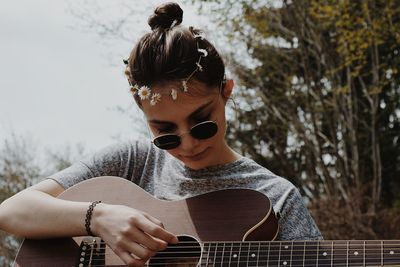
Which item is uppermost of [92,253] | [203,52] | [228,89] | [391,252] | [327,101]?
[203,52]

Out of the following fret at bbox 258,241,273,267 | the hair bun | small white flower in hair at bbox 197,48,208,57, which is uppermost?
the hair bun

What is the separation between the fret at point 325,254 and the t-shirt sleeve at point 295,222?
0.64 feet

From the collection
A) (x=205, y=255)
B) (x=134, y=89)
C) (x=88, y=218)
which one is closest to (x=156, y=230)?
(x=205, y=255)

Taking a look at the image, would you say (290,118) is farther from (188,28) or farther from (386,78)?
(188,28)

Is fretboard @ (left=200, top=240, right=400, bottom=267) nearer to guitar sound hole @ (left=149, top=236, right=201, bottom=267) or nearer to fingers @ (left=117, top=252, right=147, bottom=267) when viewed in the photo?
guitar sound hole @ (left=149, top=236, right=201, bottom=267)

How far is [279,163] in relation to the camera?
12.3 metres

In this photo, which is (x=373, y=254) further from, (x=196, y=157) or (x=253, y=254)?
(x=196, y=157)

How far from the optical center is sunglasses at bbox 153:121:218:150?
202cm

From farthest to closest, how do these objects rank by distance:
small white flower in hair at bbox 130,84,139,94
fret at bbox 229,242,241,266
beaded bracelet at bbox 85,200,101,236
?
small white flower in hair at bbox 130,84,139,94 < beaded bracelet at bbox 85,200,101,236 < fret at bbox 229,242,241,266

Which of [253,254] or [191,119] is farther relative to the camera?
[191,119]

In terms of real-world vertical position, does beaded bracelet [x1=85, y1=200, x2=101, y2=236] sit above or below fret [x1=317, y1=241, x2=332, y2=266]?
below

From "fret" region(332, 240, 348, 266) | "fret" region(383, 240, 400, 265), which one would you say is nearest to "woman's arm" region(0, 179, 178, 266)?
"fret" region(332, 240, 348, 266)

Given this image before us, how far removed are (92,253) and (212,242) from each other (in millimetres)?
395

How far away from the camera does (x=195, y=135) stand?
6.66 ft
